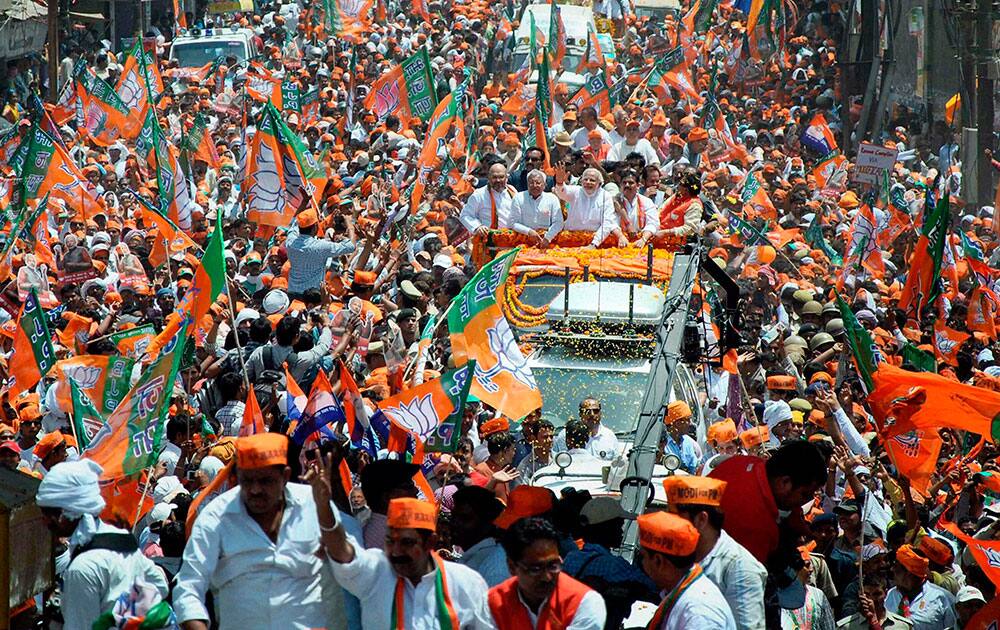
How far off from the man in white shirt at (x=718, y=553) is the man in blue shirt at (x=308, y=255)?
29.4 ft

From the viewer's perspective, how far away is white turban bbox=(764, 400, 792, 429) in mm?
12945

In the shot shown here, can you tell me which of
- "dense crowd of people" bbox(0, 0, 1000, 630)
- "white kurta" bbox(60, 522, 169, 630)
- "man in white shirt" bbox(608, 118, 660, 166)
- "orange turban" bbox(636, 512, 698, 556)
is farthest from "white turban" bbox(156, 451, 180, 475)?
"man in white shirt" bbox(608, 118, 660, 166)

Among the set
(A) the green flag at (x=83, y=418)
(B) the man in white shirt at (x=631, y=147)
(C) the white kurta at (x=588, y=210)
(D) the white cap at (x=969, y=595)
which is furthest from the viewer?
(B) the man in white shirt at (x=631, y=147)

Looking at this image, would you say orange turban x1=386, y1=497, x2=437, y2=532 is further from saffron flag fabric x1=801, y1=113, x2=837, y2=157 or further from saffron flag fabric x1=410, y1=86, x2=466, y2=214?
saffron flag fabric x1=801, y1=113, x2=837, y2=157

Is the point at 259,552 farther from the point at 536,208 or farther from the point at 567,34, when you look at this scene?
the point at 567,34

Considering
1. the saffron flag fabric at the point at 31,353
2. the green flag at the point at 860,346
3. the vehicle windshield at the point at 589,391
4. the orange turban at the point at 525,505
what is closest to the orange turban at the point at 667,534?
the orange turban at the point at 525,505

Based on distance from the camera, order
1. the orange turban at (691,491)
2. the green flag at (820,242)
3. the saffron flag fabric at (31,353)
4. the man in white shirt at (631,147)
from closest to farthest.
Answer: the orange turban at (691,491)
the saffron flag fabric at (31,353)
the green flag at (820,242)
the man in white shirt at (631,147)

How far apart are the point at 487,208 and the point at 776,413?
3.59 metres

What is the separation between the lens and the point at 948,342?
656 inches

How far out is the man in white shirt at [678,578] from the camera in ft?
23.2

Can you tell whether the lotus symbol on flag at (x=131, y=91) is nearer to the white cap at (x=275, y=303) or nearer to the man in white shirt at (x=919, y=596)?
the white cap at (x=275, y=303)

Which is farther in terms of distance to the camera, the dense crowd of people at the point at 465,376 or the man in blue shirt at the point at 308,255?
the man in blue shirt at the point at 308,255

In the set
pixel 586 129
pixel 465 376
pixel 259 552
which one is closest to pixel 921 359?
pixel 465 376

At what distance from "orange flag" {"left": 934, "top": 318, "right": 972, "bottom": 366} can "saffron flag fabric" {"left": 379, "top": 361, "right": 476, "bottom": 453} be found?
6521mm
